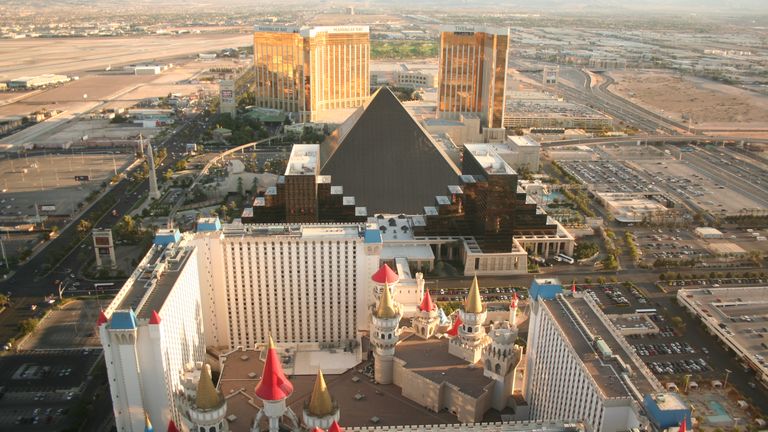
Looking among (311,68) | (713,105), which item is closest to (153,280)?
(311,68)

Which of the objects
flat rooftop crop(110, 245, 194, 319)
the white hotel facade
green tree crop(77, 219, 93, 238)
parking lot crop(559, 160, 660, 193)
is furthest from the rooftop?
parking lot crop(559, 160, 660, 193)

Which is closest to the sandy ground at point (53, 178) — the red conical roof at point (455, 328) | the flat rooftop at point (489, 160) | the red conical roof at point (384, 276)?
the flat rooftop at point (489, 160)

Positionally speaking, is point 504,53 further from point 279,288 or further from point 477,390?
point 477,390

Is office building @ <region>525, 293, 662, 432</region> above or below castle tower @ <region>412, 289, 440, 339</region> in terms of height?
above

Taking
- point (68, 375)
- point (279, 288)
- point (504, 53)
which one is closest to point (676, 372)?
point (279, 288)

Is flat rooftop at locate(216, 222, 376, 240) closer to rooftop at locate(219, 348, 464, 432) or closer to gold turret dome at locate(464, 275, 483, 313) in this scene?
rooftop at locate(219, 348, 464, 432)

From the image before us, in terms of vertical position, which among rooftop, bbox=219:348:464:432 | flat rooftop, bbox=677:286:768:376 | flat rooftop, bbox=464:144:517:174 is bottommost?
flat rooftop, bbox=677:286:768:376

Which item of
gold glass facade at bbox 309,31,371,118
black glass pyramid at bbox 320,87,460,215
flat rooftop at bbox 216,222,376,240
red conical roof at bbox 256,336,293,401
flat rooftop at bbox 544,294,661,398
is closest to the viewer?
flat rooftop at bbox 544,294,661,398

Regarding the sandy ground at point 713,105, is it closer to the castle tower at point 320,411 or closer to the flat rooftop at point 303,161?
the flat rooftop at point 303,161
